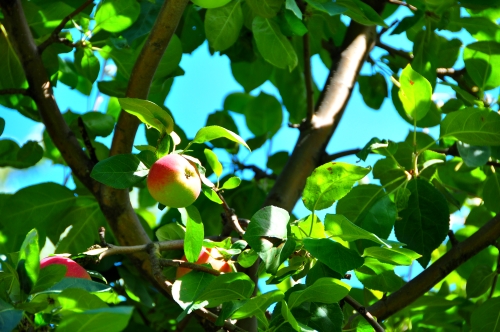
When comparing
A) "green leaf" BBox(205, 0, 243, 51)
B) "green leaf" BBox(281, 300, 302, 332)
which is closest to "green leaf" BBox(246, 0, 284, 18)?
"green leaf" BBox(205, 0, 243, 51)

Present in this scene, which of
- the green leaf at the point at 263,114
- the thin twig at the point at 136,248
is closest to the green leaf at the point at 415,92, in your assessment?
the thin twig at the point at 136,248

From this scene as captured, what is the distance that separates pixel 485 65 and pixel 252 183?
2.04 ft

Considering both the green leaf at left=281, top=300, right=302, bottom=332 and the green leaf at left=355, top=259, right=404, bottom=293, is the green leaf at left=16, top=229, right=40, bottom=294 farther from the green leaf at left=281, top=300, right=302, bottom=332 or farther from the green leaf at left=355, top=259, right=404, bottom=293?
the green leaf at left=355, top=259, right=404, bottom=293

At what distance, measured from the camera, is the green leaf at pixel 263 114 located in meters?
1.77

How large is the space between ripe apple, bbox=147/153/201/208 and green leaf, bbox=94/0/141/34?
0.54 meters

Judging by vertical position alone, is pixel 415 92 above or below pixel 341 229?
above

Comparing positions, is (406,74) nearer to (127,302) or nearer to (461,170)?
(461,170)

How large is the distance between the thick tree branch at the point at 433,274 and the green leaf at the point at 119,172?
511 mm

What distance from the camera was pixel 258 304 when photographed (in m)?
0.78

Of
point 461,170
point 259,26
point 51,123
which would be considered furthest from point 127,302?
point 461,170

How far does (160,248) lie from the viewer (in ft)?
3.23

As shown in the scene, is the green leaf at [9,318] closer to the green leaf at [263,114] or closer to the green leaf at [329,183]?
the green leaf at [329,183]

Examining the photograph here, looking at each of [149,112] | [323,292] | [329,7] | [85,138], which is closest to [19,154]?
[85,138]

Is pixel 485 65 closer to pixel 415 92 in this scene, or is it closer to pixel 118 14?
pixel 415 92
